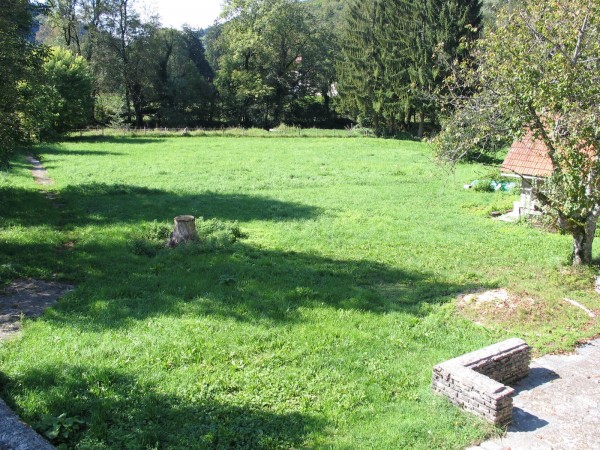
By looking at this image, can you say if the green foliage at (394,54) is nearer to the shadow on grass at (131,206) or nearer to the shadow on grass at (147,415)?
the shadow on grass at (131,206)

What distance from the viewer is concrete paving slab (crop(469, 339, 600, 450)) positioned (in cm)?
594

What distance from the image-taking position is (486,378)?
632 cm

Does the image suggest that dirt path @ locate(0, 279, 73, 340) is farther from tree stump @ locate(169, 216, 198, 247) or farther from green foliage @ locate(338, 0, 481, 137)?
green foliage @ locate(338, 0, 481, 137)

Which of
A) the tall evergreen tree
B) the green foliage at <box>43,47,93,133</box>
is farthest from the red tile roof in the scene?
the green foliage at <box>43,47,93,133</box>

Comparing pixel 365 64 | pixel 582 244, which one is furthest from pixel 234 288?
pixel 365 64

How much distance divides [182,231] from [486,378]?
909 centimetres

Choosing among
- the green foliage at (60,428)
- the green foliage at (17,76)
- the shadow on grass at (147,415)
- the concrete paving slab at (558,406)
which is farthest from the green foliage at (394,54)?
the green foliage at (60,428)

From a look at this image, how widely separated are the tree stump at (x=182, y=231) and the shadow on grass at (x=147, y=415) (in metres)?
6.70

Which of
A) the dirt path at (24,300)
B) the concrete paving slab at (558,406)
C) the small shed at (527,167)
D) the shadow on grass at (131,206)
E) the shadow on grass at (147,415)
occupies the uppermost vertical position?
the small shed at (527,167)

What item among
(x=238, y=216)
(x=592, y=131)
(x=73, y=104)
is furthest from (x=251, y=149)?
(x=592, y=131)

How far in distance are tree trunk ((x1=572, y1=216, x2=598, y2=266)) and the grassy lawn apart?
366mm

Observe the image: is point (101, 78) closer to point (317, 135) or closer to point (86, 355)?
point (317, 135)

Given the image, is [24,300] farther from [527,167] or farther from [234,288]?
[527,167]

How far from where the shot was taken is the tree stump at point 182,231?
13.3m
